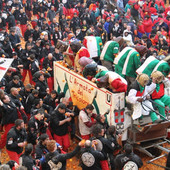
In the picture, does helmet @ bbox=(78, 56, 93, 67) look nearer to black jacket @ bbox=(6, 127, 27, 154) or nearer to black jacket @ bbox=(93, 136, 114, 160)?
black jacket @ bbox=(6, 127, 27, 154)

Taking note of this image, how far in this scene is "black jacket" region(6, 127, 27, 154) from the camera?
23.1 feet

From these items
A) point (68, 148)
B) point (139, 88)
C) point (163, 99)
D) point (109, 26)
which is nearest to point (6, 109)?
point (68, 148)

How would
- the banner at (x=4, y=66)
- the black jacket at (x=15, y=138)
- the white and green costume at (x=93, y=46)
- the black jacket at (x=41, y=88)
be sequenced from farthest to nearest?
the white and green costume at (x=93, y=46), the black jacket at (x=41, y=88), the banner at (x=4, y=66), the black jacket at (x=15, y=138)

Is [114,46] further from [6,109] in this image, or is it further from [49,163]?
[49,163]

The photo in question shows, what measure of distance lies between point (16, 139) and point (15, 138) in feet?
0.19

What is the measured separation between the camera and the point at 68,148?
8805mm

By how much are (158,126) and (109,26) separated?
1034cm

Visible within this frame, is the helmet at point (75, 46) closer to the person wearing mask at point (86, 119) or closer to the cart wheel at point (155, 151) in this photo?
the person wearing mask at point (86, 119)

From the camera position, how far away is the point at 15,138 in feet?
23.4

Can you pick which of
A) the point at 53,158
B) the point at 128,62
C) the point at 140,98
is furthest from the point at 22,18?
the point at 53,158

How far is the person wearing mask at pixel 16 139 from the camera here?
7.06m

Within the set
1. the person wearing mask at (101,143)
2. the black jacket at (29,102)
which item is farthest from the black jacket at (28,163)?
the black jacket at (29,102)

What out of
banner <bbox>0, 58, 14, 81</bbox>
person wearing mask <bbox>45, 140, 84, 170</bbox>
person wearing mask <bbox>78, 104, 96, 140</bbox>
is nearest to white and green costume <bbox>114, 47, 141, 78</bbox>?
person wearing mask <bbox>78, 104, 96, 140</bbox>

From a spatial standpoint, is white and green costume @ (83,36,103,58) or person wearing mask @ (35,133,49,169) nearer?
person wearing mask @ (35,133,49,169)
